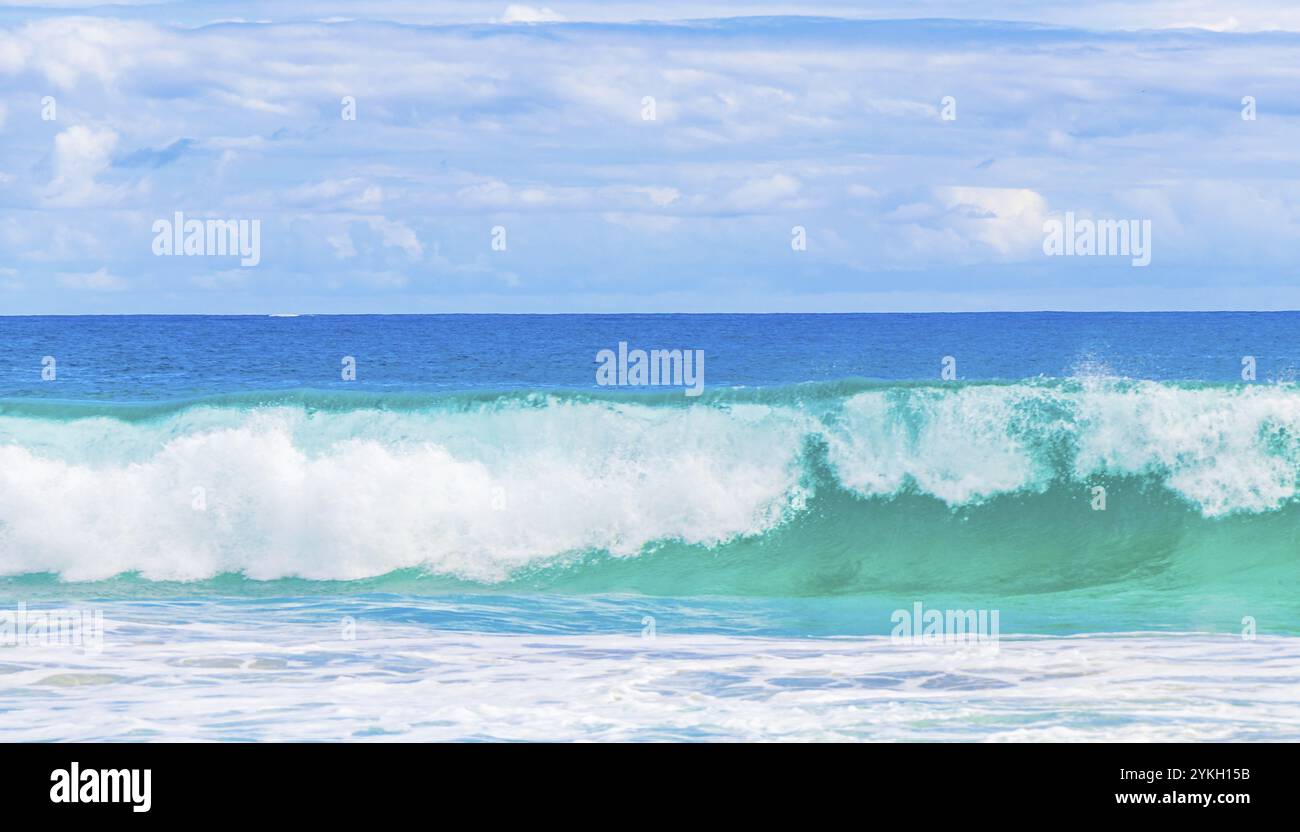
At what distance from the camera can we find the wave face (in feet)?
48.8

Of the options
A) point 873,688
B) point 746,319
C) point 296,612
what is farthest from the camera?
point 746,319

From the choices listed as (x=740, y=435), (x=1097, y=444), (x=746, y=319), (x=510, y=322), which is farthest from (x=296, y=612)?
(x=746, y=319)

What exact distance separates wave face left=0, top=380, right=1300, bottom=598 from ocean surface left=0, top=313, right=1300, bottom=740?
4cm

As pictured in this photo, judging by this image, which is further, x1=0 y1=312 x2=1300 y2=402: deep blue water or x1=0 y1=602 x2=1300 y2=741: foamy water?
x1=0 y1=312 x2=1300 y2=402: deep blue water

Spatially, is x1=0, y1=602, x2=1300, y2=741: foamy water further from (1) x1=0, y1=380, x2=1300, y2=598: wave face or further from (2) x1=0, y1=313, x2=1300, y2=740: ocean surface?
(1) x1=0, y1=380, x2=1300, y2=598: wave face

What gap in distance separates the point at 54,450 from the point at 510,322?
177ft

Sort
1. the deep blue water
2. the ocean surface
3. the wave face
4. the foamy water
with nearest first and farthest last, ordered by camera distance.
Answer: the foamy water → the ocean surface → the wave face → the deep blue water

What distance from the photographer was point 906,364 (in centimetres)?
4688

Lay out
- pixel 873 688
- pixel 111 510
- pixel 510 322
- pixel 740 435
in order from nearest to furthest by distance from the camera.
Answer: pixel 873 688
pixel 111 510
pixel 740 435
pixel 510 322

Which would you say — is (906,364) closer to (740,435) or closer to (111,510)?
(740,435)

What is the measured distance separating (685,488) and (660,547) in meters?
1.11

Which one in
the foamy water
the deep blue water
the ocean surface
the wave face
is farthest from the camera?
the deep blue water

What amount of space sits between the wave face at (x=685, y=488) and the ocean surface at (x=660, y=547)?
40 millimetres

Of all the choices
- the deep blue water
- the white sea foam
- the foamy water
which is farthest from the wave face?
the deep blue water
